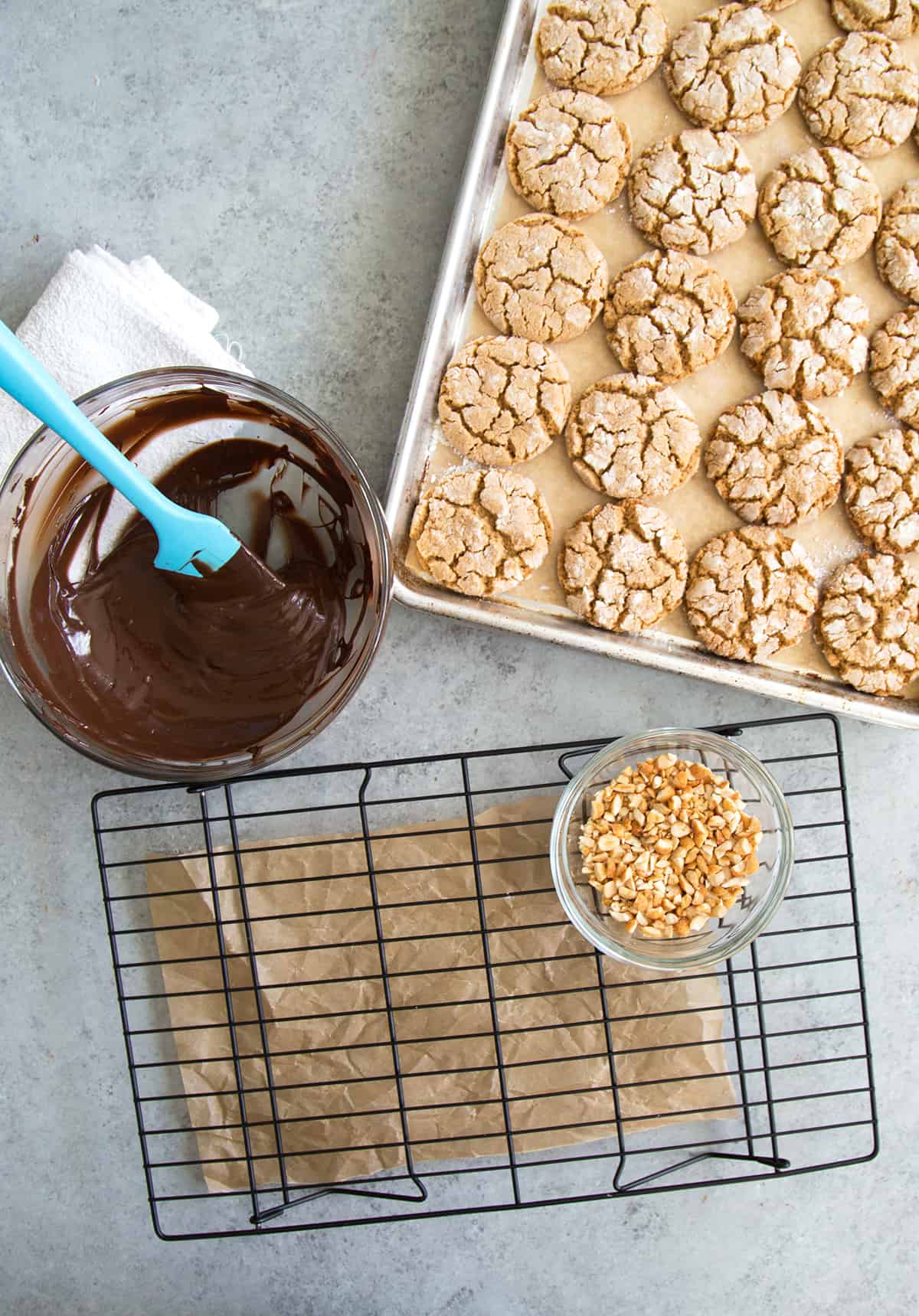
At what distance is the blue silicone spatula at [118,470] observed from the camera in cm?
87

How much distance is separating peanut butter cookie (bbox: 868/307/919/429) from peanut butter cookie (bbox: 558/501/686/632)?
38cm

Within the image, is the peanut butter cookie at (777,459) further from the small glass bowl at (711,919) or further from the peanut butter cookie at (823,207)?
the small glass bowl at (711,919)

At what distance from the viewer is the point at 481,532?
1392 mm

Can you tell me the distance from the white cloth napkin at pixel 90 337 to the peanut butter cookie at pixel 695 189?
67cm

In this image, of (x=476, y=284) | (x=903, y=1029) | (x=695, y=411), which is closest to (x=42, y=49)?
(x=476, y=284)

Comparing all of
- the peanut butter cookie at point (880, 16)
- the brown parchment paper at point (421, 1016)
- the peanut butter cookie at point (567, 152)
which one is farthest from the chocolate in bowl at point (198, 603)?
the peanut butter cookie at point (880, 16)

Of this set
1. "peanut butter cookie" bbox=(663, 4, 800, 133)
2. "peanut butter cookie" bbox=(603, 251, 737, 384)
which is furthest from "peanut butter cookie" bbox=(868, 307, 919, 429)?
"peanut butter cookie" bbox=(663, 4, 800, 133)

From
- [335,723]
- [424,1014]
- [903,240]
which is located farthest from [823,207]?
[424,1014]

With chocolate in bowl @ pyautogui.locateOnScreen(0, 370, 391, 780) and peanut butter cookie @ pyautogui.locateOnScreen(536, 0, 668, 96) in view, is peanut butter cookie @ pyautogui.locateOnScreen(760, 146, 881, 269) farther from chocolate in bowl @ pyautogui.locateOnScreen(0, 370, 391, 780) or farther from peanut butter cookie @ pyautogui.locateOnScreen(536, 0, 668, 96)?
chocolate in bowl @ pyautogui.locateOnScreen(0, 370, 391, 780)

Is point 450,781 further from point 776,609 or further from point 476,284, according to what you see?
point 476,284

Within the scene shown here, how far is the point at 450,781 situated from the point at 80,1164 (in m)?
0.85

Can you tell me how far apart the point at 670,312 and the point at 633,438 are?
185mm

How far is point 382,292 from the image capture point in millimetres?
1495

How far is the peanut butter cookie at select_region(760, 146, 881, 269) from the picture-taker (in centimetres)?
138
